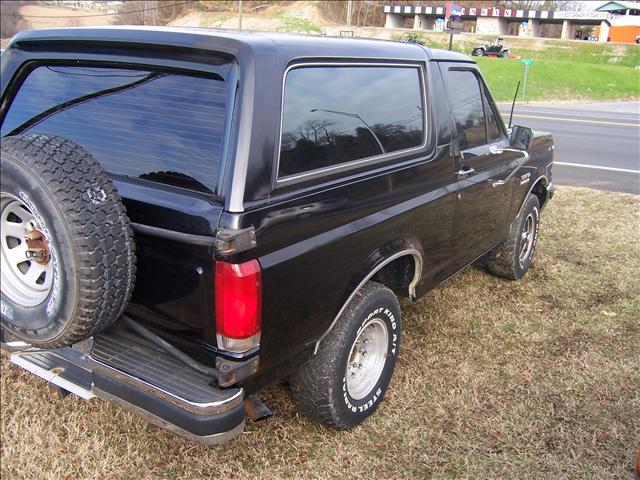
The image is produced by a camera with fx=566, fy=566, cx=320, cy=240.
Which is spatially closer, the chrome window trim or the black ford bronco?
the black ford bronco

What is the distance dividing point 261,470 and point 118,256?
1345 millimetres

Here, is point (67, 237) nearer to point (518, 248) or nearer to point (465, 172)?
point (465, 172)

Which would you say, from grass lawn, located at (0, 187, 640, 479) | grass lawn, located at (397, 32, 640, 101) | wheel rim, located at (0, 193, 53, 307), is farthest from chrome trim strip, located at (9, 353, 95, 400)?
grass lawn, located at (397, 32, 640, 101)

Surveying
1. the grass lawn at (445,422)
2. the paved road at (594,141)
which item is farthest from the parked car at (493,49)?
the grass lawn at (445,422)

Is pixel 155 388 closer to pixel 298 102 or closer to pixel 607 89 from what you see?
pixel 298 102

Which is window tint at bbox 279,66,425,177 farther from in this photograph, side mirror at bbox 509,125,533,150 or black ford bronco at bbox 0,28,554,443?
side mirror at bbox 509,125,533,150

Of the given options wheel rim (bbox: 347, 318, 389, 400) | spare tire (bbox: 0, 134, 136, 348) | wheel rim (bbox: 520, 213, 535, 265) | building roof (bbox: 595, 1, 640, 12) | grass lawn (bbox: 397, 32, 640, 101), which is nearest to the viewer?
spare tire (bbox: 0, 134, 136, 348)

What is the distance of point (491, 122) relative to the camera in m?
4.35

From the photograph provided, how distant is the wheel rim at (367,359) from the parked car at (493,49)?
29.7m

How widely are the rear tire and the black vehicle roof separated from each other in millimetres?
2361

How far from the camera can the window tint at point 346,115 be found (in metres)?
2.46

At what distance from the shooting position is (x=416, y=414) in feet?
10.7

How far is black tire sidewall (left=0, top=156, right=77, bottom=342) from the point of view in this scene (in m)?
2.10

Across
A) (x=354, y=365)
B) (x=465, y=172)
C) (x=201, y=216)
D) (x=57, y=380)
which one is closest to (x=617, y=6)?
(x=465, y=172)
